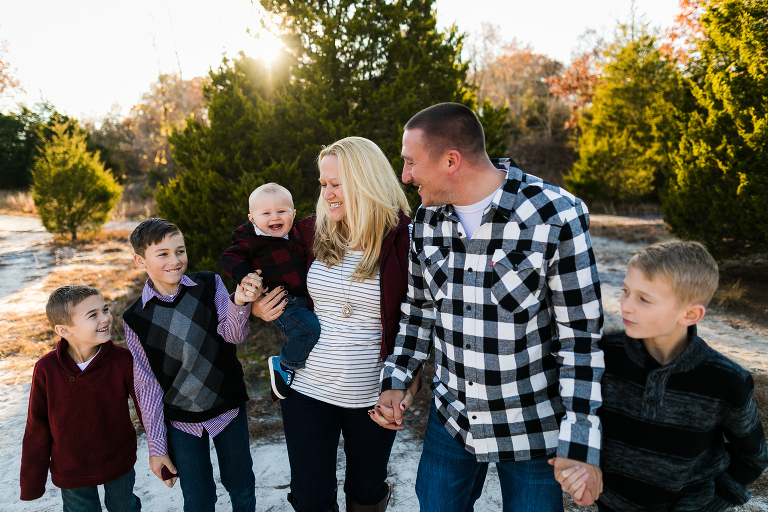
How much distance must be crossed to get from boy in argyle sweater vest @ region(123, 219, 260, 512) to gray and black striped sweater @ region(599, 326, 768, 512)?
164cm

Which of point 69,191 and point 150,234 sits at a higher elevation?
point 69,191

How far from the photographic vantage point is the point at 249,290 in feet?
7.38

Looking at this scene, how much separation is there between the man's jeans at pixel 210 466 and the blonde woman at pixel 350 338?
365 millimetres

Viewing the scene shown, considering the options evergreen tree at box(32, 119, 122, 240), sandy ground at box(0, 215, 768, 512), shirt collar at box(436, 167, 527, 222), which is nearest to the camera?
shirt collar at box(436, 167, 527, 222)

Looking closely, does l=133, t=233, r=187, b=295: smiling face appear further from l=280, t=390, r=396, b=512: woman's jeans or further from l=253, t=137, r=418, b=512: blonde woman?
l=280, t=390, r=396, b=512: woman's jeans

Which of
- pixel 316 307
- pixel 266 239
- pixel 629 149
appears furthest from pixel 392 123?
pixel 629 149

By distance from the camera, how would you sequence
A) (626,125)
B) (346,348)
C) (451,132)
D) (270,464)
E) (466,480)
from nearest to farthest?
(451,132) < (466,480) < (346,348) < (270,464) < (626,125)

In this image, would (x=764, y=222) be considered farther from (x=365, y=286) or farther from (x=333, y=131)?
(x=365, y=286)

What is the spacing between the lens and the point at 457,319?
1756 millimetres

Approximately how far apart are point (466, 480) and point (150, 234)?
1832mm

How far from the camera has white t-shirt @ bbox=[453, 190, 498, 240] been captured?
1790 mm

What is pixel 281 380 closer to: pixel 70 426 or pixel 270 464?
pixel 70 426

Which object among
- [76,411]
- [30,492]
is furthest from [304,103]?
[30,492]

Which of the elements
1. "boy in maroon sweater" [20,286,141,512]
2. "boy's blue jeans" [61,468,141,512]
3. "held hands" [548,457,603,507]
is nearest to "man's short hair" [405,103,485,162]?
"held hands" [548,457,603,507]
